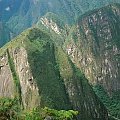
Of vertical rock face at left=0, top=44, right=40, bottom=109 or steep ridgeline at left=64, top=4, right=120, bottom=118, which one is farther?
steep ridgeline at left=64, top=4, right=120, bottom=118

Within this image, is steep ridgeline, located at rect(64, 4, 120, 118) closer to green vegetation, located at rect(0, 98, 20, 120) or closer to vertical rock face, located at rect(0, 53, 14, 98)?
vertical rock face, located at rect(0, 53, 14, 98)

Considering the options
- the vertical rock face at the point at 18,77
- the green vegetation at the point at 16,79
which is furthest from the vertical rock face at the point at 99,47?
the green vegetation at the point at 16,79

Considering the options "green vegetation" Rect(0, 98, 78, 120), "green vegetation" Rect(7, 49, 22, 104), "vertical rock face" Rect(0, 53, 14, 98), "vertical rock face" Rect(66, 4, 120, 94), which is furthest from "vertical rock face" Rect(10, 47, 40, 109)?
"green vegetation" Rect(0, 98, 78, 120)

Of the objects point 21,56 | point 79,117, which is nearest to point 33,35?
point 21,56

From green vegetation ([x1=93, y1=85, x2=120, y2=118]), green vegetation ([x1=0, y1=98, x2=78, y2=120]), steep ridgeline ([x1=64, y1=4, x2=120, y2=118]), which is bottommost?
green vegetation ([x1=0, y1=98, x2=78, y2=120])

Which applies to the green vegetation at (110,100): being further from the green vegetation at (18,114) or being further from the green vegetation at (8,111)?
the green vegetation at (8,111)

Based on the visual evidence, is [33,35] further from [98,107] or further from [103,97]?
[103,97]
